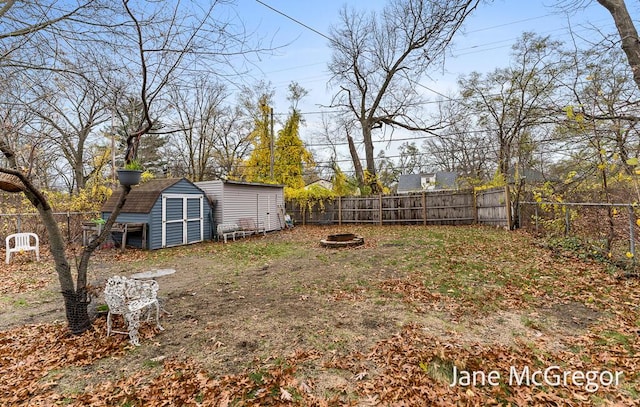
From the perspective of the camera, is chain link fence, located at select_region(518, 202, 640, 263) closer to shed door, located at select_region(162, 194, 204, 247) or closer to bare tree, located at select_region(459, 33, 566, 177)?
bare tree, located at select_region(459, 33, 566, 177)

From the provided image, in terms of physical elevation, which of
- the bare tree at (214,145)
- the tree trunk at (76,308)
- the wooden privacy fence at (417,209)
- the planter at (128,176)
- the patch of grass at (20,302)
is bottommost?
the patch of grass at (20,302)

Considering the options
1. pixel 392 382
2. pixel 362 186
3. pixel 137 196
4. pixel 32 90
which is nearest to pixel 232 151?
pixel 362 186

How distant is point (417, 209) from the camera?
15.7 metres

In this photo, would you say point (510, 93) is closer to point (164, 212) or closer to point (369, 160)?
point (369, 160)

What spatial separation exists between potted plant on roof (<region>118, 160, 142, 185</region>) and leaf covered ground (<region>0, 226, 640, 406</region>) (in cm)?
186

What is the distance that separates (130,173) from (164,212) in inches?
286

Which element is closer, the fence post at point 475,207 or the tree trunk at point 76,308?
the tree trunk at point 76,308

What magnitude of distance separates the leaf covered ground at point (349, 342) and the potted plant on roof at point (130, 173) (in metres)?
1.86

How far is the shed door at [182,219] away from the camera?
413 inches

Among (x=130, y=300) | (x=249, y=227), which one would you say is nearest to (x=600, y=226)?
(x=130, y=300)

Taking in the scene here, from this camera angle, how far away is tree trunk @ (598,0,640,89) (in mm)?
3166

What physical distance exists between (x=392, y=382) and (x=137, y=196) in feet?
35.6

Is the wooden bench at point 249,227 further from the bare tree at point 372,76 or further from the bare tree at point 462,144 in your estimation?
the bare tree at point 462,144

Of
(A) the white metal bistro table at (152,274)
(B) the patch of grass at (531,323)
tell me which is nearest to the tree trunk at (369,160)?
(A) the white metal bistro table at (152,274)
